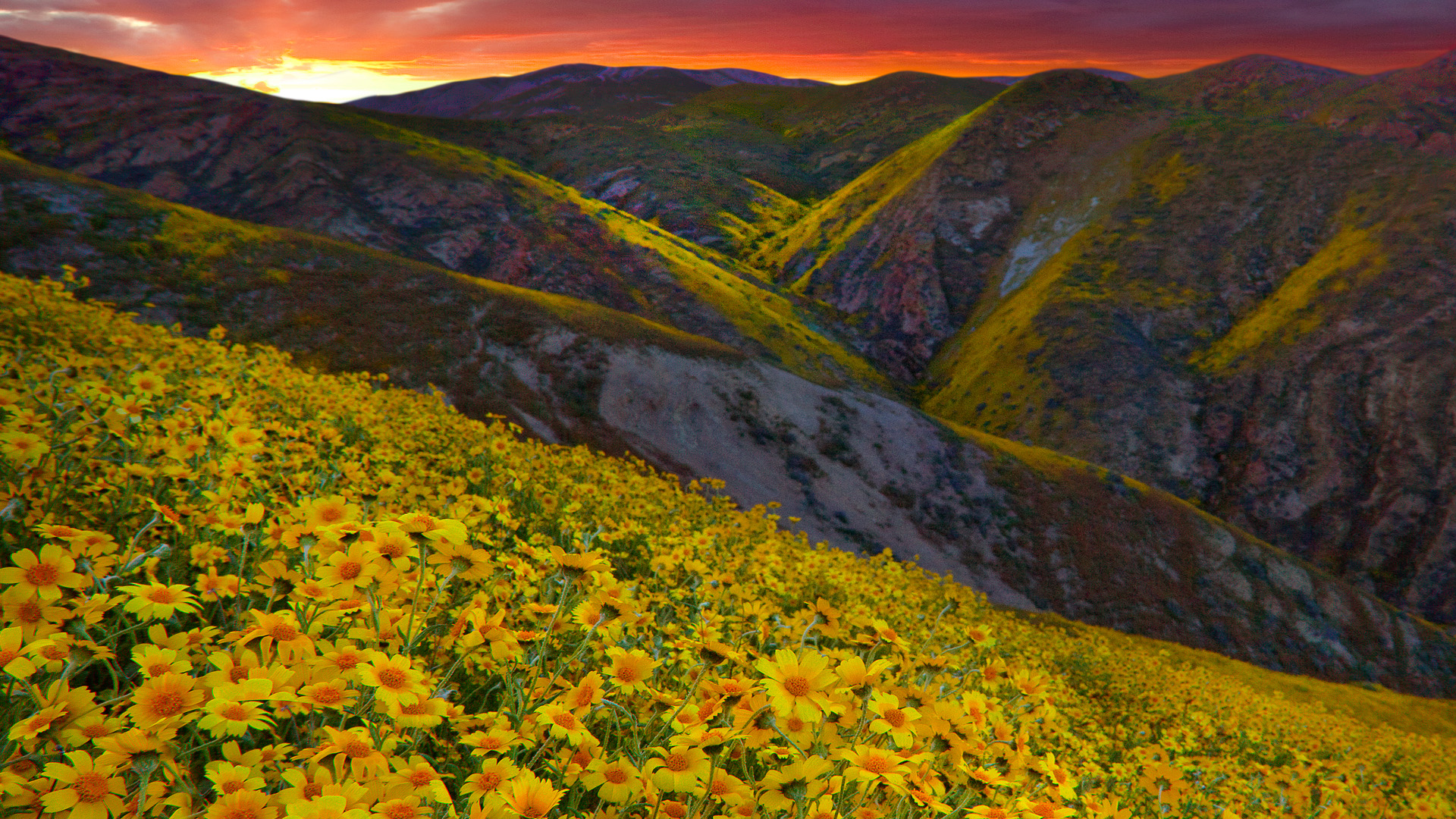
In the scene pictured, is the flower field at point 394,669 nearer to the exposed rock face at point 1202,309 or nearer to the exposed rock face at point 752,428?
the exposed rock face at point 752,428

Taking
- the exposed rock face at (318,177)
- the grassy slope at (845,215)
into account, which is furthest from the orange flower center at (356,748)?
the grassy slope at (845,215)

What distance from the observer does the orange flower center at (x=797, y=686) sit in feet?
9.75

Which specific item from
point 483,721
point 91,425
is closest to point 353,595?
point 483,721

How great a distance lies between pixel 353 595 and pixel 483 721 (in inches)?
32.7

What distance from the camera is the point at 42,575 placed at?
2922 millimetres

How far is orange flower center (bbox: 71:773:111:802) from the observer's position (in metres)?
2.12

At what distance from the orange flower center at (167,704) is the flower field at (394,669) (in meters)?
0.02

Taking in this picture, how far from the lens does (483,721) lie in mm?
3129

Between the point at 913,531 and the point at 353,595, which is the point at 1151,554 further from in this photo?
the point at 353,595

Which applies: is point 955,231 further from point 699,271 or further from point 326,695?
point 326,695

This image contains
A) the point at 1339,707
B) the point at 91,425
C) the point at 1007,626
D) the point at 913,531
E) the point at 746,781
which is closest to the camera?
the point at 746,781

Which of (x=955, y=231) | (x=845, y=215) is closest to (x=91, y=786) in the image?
(x=955, y=231)

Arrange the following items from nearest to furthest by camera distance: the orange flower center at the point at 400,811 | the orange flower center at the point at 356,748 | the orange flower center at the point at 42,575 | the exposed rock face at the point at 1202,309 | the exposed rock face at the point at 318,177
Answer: the orange flower center at the point at 400,811
the orange flower center at the point at 356,748
the orange flower center at the point at 42,575
the exposed rock face at the point at 1202,309
the exposed rock face at the point at 318,177

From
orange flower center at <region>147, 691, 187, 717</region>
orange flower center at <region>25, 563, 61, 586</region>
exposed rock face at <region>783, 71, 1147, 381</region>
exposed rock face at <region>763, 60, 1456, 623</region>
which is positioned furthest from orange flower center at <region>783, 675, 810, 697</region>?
exposed rock face at <region>783, 71, 1147, 381</region>
